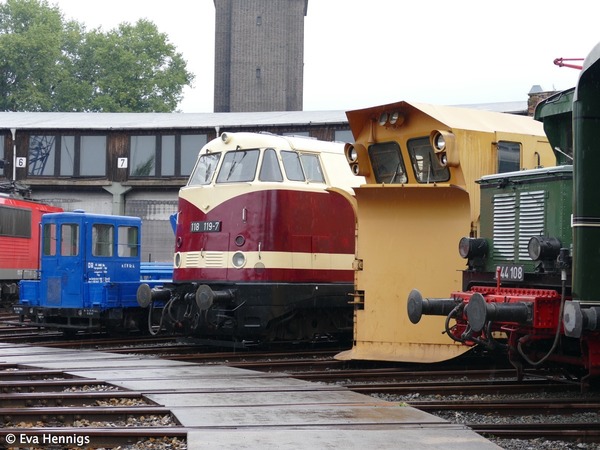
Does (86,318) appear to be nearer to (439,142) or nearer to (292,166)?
(292,166)

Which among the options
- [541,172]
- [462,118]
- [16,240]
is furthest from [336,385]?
[16,240]

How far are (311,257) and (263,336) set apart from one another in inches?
56.9

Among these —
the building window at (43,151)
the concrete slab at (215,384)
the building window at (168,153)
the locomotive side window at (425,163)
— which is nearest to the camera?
A: the concrete slab at (215,384)

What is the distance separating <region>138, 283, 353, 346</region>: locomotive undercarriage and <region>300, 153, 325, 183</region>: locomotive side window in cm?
172

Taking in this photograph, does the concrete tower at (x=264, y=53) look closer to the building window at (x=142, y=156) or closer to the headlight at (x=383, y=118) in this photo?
the building window at (x=142, y=156)

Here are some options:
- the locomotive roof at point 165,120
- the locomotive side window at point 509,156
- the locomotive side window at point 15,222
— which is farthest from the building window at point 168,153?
the locomotive side window at point 509,156

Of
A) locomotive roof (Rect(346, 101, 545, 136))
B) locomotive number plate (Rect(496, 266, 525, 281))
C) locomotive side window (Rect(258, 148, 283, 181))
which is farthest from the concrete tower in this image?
locomotive number plate (Rect(496, 266, 525, 281))

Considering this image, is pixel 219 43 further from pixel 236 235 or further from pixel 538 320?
pixel 538 320

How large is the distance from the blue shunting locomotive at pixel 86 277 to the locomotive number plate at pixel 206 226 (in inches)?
113

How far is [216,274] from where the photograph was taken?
1353 cm

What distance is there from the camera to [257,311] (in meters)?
13.1

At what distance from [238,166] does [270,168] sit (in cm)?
56

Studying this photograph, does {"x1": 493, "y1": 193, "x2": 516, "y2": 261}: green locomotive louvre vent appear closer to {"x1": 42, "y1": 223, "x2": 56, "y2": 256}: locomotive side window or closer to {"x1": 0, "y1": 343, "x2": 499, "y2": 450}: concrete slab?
{"x1": 0, "y1": 343, "x2": 499, "y2": 450}: concrete slab

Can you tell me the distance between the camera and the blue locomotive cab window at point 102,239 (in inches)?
656
